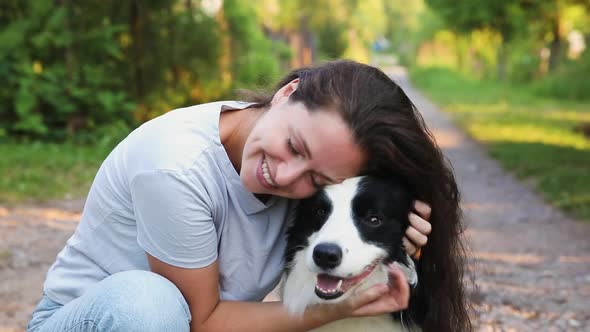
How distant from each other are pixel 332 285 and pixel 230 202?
0.42 metres

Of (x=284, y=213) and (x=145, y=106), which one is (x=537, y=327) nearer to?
(x=284, y=213)

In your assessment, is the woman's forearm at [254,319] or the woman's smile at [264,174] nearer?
the woman's smile at [264,174]

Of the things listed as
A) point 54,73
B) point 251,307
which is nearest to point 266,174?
point 251,307

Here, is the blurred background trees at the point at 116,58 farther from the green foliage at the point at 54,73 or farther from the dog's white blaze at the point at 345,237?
the dog's white blaze at the point at 345,237

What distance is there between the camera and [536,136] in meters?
10.6

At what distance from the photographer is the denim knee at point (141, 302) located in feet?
6.74

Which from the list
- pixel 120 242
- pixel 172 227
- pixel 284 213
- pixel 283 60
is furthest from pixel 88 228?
pixel 283 60

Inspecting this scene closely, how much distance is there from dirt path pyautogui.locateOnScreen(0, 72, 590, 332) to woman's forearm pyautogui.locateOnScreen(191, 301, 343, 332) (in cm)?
110

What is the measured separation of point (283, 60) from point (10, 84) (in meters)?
14.6

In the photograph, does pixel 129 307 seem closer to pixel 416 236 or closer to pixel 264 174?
pixel 264 174

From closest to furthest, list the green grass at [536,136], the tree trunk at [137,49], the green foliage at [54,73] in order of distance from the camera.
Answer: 1. the green grass at [536,136]
2. the green foliage at [54,73]
3. the tree trunk at [137,49]

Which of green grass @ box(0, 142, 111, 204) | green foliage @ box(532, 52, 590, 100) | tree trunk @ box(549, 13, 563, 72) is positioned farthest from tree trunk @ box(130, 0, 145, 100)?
tree trunk @ box(549, 13, 563, 72)

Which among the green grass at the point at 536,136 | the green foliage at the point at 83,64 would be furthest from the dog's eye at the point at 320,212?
the green foliage at the point at 83,64

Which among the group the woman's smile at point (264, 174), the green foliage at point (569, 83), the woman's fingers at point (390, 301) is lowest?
the green foliage at point (569, 83)
